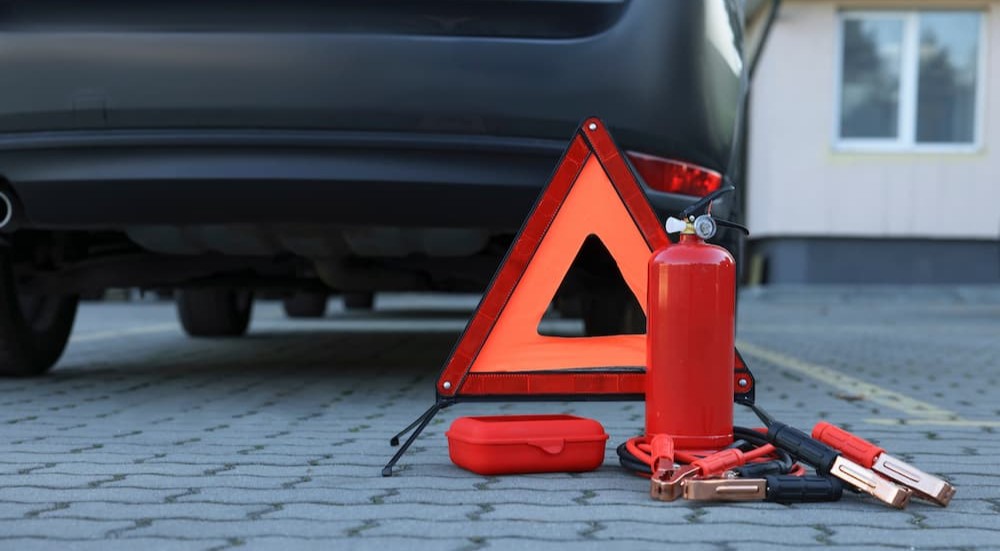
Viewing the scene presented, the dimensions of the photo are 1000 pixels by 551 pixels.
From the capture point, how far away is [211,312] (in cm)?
709

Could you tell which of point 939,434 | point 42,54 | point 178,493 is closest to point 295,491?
point 178,493

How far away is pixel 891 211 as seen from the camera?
601 inches

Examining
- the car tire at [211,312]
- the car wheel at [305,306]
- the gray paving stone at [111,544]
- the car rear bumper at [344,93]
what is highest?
the car rear bumper at [344,93]

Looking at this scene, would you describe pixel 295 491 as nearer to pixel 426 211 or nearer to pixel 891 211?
pixel 426 211

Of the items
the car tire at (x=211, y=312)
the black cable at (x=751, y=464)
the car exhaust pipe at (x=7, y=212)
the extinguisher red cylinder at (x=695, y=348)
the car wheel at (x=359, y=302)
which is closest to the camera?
the black cable at (x=751, y=464)

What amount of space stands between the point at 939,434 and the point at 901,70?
13.0m

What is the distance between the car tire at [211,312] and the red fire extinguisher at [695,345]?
478cm

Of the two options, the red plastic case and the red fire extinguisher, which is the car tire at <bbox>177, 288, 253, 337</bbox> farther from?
the red fire extinguisher

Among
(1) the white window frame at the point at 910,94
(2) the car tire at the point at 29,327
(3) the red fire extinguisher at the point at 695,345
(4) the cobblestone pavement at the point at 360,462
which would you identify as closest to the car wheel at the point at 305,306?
(4) the cobblestone pavement at the point at 360,462

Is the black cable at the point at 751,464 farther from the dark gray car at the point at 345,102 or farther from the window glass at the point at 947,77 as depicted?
the window glass at the point at 947,77

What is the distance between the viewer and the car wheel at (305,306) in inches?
391

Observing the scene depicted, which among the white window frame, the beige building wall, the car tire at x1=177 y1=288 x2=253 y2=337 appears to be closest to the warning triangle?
the car tire at x1=177 y1=288 x2=253 y2=337

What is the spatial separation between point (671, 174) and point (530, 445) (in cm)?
110

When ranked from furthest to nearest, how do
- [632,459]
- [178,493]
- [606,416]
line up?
[606,416]
[632,459]
[178,493]
